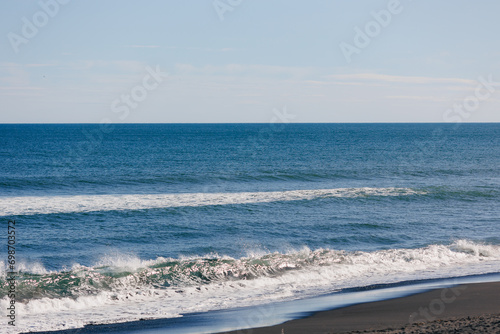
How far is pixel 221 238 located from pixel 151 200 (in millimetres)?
9824

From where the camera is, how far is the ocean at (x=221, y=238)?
1377 centimetres

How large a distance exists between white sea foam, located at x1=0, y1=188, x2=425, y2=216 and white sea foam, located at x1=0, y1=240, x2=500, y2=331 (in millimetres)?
10292

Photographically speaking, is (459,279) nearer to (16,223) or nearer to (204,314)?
(204,314)

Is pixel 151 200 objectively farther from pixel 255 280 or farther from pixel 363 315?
pixel 363 315

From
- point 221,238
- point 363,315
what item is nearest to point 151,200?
point 221,238

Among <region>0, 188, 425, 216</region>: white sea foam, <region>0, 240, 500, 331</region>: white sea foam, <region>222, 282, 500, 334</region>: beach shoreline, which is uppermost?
<region>0, 188, 425, 216</region>: white sea foam

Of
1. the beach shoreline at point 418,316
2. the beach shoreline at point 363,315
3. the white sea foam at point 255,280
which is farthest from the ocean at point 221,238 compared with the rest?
the beach shoreline at point 418,316

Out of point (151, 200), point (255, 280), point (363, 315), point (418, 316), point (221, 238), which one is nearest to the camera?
point (418, 316)

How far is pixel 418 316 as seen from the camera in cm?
1153

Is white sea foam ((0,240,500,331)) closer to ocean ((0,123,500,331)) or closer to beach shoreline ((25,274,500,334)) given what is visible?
ocean ((0,123,500,331))

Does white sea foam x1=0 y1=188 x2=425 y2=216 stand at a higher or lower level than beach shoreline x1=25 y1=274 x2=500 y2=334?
higher

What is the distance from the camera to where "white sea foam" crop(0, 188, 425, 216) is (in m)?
26.3

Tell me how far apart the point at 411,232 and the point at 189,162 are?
1382 inches

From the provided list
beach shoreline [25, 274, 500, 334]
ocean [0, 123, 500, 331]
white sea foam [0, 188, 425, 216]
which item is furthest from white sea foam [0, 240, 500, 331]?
white sea foam [0, 188, 425, 216]
